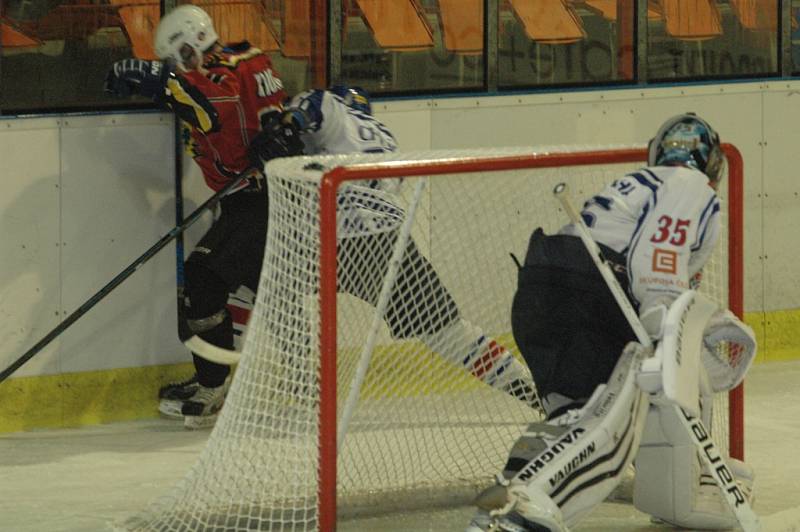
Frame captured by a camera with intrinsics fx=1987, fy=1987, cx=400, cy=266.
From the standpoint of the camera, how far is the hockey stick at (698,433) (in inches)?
175

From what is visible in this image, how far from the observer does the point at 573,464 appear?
434cm

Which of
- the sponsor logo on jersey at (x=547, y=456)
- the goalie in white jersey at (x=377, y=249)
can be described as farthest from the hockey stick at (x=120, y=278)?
the sponsor logo on jersey at (x=547, y=456)

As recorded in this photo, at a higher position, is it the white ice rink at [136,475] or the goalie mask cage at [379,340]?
the goalie mask cage at [379,340]

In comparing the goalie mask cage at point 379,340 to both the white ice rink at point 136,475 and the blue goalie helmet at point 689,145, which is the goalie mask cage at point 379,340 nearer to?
the white ice rink at point 136,475

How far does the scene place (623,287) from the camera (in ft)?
15.2

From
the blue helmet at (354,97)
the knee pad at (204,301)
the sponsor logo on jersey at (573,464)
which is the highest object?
the blue helmet at (354,97)

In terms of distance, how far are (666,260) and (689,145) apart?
1.15 ft

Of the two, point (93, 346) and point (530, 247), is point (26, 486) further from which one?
point (530, 247)

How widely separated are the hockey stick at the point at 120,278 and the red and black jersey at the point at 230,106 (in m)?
0.08

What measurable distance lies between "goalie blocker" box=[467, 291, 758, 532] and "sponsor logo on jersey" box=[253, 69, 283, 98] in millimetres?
1819

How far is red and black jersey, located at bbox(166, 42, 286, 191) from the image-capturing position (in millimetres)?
5918

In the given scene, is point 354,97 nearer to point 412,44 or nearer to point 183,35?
point 183,35

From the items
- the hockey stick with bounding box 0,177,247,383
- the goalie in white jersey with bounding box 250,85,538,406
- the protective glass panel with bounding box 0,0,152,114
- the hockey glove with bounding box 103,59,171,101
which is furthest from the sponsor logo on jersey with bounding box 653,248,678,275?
the protective glass panel with bounding box 0,0,152,114

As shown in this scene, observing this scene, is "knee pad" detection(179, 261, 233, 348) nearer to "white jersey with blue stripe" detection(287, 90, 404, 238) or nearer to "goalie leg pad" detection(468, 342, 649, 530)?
"white jersey with blue stripe" detection(287, 90, 404, 238)
